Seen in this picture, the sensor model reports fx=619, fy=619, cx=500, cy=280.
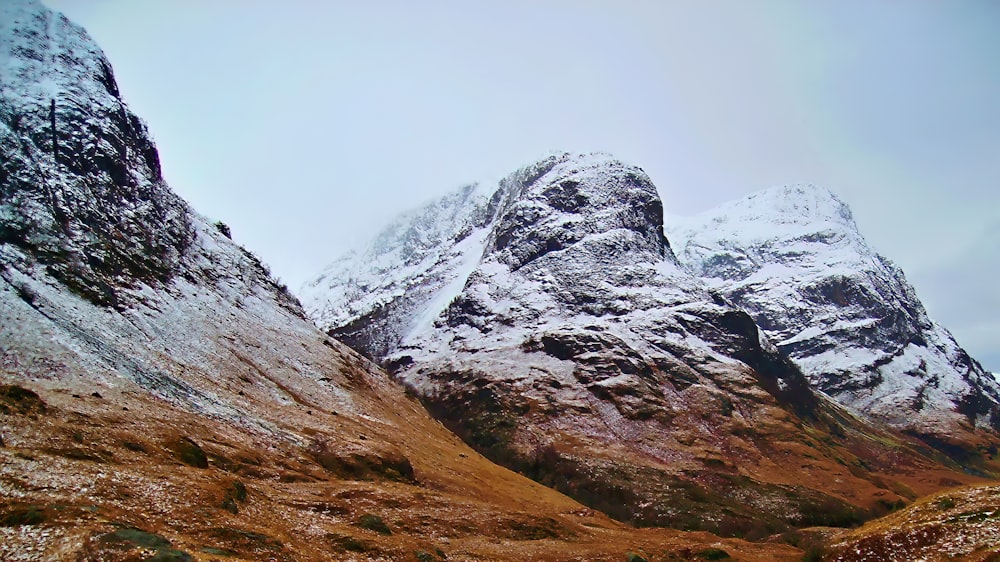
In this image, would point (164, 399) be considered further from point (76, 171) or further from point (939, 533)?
point (939, 533)

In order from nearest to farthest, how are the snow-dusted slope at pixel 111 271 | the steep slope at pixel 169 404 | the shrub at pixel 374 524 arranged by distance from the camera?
the steep slope at pixel 169 404 < the shrub at pixel 374 524 < the snow-dusted slope at pixel 111 271

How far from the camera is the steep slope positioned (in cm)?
4284

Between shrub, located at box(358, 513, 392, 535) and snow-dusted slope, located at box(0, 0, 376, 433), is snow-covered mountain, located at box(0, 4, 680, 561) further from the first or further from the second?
snow-dusted slope, located at box(0, 0, 376, 433)

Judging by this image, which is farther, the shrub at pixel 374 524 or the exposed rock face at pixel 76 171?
the exposed rock face at pixel 76 171

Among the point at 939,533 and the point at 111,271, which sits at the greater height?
the point at 111,271

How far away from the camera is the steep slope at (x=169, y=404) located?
42844 millimetres

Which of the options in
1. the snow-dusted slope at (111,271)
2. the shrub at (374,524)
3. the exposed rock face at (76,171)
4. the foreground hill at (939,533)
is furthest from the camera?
the exposed rock face at (76,171)

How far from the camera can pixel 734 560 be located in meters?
69.6

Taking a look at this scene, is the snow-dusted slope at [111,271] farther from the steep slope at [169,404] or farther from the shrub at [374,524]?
the shrub at [374,524]

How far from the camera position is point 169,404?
3233 inches

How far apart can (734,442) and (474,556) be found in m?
152

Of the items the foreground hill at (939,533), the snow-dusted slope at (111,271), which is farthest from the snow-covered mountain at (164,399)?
the foreground hill at (939,533)

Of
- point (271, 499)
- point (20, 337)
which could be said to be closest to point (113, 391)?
point (20, 337)

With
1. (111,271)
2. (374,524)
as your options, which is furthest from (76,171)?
(374,524)
